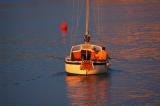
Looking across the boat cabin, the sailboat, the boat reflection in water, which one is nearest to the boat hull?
the sailboat

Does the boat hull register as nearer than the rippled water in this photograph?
No

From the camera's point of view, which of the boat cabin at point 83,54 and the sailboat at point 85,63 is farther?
the boat cabin at point 83,54

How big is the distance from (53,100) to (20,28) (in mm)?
55050

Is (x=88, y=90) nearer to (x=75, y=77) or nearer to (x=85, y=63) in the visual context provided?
(x=85, y=63)

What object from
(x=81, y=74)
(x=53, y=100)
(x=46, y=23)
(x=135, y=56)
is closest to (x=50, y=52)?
(x=135, y=56)

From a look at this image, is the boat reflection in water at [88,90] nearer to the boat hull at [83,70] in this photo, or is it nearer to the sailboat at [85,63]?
the boat hull at [83,70]

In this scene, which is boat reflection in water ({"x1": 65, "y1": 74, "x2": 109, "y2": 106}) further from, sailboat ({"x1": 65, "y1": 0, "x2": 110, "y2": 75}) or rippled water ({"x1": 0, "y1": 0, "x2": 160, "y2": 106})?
sailboat ({"x1": 65, "y1": 0, "x2": 110, "y2": 75})

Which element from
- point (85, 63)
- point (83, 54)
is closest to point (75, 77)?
point (83, 54)

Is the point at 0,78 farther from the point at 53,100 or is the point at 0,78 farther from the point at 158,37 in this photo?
the point at 158,37

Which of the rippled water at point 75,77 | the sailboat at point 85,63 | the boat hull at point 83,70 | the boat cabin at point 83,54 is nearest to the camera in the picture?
the rippled water at point 75,77

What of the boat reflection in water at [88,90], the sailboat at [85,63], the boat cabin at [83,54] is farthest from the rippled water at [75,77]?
the boat cabin at [83,54]

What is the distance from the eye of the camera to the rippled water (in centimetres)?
4266

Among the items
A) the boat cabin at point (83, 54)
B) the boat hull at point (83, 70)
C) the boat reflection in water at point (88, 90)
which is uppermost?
the boat cabin at point (83, 54)

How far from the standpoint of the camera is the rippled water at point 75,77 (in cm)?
4266
